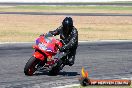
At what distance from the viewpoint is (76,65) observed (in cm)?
1684

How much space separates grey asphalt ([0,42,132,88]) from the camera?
13062 millimetres

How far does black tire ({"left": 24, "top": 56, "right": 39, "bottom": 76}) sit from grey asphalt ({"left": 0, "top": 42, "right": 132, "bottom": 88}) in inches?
7.0

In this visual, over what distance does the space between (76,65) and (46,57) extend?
2930 millimetres

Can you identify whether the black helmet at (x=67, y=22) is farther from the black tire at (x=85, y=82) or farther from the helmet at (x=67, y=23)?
the black tire at (x=85, y=82)

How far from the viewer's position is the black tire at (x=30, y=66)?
45.7 feet

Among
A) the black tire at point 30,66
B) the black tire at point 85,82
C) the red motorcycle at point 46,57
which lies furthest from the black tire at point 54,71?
the black tire at point 85,82

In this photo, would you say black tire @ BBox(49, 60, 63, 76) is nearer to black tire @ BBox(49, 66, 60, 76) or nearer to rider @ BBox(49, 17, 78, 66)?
black tire @ BBox(49, 66, 60, 76)

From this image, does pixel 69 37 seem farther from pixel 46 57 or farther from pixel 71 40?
pixel 46 57

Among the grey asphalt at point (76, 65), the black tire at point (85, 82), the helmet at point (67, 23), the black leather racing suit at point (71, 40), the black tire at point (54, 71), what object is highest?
the helmet at point (67, 23)

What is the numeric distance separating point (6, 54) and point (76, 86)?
24.7 feet

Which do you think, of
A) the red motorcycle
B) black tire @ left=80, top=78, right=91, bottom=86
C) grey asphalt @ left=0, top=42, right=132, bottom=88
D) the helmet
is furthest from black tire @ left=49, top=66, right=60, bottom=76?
black tire @ left=80, top=78, right=91, bottom=86

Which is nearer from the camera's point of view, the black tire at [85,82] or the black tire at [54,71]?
the black tire at [85,82]

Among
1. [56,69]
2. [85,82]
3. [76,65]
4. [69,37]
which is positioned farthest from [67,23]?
[76,65]

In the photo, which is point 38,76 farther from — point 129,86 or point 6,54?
point 6,54
